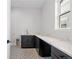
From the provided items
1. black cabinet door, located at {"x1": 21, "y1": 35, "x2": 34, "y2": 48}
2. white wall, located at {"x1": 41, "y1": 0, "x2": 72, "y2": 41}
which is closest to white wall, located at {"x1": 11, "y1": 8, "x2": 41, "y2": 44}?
black cabinet door, located at {"x1": 21, "y1": 35, "x2": 34, "y2": 48}

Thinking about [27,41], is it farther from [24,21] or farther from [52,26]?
[52,26]

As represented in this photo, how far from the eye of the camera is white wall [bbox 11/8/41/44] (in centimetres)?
798

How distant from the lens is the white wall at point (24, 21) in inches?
314

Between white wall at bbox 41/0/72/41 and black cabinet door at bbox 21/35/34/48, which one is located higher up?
white wall at bbox 41/0/72/41

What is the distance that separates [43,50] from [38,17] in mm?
3980

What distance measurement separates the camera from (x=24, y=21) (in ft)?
26.6

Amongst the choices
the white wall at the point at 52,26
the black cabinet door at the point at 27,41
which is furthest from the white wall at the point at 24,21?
the white wall at the point at 52,26

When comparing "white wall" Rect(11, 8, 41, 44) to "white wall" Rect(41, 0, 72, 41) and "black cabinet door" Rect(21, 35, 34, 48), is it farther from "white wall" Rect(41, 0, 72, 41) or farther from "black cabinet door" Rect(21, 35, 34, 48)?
"white wall" Rect(41, 0, 72, 41)

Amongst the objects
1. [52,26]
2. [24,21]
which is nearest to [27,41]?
[24,21]

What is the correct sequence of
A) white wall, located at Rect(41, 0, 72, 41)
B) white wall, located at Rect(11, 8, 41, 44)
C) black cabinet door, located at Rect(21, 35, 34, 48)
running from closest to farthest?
white wall, located at Rect(41, 0, 72, 41), black cabinet door, located at Rect(21, 35, 34, 48), white wall, located at Rect(11, 8, 41, 44)
